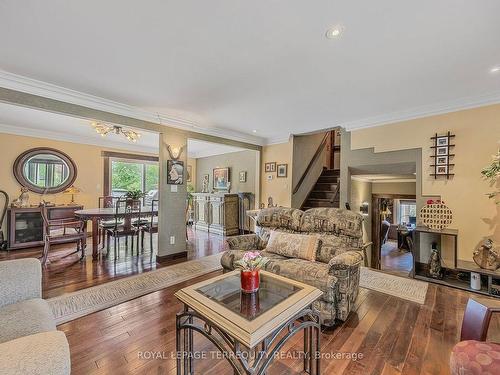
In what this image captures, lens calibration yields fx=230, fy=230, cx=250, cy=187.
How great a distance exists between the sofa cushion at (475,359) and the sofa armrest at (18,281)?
2651 millimetres

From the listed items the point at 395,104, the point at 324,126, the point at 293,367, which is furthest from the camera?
the point at 324,126

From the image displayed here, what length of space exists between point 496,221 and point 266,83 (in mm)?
3512

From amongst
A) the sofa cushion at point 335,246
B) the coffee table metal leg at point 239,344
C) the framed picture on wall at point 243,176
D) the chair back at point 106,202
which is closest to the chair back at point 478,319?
the coffee table metal leg at point 239,344

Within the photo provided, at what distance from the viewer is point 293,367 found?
66.7 inches

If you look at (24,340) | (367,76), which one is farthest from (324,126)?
(24,340)

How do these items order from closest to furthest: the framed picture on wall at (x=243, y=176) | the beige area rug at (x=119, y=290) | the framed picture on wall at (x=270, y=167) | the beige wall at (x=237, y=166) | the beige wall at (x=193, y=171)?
the beige area rug at (x=119, y=290), the framed picture on wall at (x=270, y=167), the beige wall at (x=237, y=166), the framed picture on wall at (x=243, y=176), the beige wall at (x=193, y=171)

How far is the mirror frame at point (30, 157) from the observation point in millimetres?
4941

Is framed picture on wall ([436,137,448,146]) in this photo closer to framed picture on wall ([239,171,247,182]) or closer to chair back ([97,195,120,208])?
framed picture on wall ([239,171,247,182])

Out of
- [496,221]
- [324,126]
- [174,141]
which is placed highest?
[324,126]

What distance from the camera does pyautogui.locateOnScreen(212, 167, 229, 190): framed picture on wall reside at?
7.19m

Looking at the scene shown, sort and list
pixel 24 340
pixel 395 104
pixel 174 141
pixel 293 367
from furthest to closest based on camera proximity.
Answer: pixel 174 141, pixel 395 104, pixel 293 367, pixel 24 340

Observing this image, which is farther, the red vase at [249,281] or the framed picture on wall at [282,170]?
the framed picture on wall at [282,170]

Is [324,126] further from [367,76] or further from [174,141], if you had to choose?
[174,141]

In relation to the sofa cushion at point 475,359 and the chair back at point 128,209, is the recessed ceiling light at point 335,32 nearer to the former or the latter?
the sofa cushion at point 475,359
